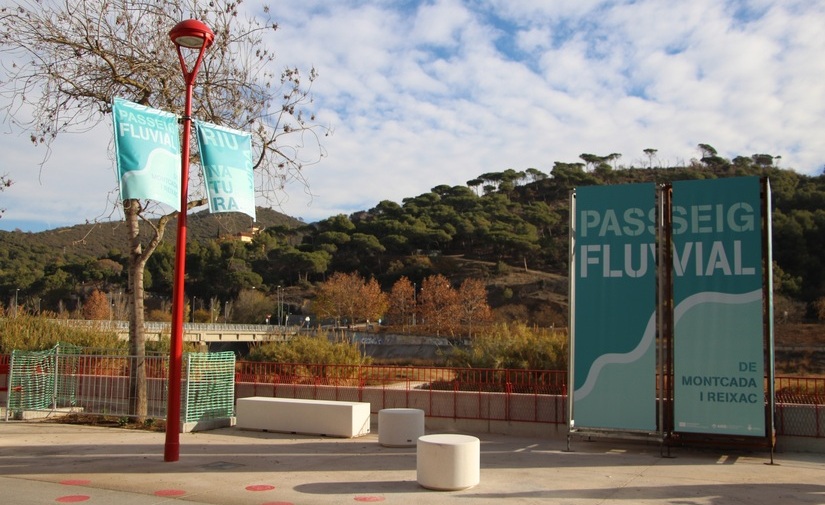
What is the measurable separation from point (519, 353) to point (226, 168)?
1126cm

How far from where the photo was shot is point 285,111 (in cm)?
1639

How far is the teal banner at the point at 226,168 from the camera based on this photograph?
11.5m

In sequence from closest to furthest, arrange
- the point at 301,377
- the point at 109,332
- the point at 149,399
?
the point at 149,399
the point at 301,377
the point at 109,332

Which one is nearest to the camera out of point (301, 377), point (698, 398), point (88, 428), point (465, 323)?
point (698, 398)

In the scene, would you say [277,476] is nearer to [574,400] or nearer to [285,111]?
[574,400]

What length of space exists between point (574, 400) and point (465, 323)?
76198 millimetres

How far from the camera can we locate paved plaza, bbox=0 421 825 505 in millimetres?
8656

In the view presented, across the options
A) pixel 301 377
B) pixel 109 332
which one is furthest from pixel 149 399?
pixel 109 332

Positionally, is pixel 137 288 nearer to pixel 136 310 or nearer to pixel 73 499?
pixel 136 310

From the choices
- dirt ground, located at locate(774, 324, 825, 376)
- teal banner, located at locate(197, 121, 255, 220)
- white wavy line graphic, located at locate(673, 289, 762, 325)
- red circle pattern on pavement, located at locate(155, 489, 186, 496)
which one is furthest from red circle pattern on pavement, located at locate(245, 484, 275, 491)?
dirt ground, located at locate(774, 324, 825, 376)

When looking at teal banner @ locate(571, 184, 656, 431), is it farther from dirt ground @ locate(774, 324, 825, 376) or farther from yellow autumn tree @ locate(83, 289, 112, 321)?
yellow autumn tree @ locate(83, 289, 112, 321)

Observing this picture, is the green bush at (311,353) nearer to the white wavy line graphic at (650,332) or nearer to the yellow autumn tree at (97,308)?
the white wavy line graphic at (650,332)

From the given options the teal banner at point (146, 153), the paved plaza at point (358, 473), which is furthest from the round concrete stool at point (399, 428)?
the teal banner at point (146, 153)

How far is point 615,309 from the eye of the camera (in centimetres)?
1219
